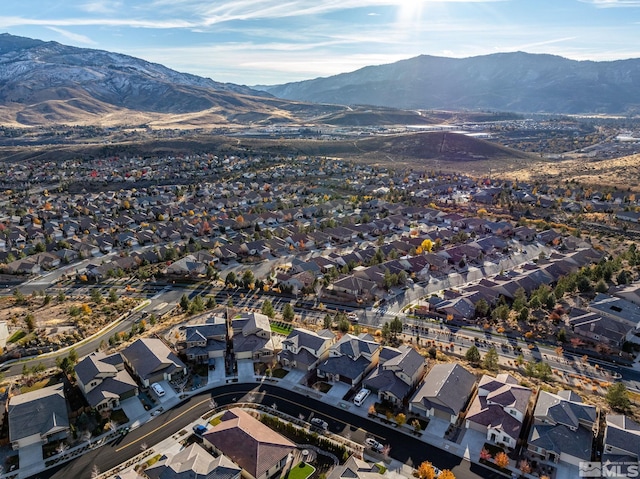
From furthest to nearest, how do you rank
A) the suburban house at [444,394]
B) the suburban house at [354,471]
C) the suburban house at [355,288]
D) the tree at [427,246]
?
1. the tree at [427,246]
2. the suburban house at [355,288]
3. the suburban house at [444,394]
4. the suburban house at [354,471]

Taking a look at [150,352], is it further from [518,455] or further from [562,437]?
[562,437]

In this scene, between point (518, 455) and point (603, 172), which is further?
point (603, 172)

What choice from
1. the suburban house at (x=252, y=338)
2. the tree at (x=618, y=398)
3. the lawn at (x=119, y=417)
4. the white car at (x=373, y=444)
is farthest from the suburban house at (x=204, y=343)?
the tree at (x=618, y=398)

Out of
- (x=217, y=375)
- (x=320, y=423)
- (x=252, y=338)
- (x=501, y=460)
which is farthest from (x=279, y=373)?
(x=501, y=460)

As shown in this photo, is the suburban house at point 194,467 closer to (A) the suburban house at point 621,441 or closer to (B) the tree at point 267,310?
(B) the tree at point 267,310

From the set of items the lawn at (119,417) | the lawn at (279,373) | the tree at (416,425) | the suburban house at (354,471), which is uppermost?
the suburban house at (354,471)

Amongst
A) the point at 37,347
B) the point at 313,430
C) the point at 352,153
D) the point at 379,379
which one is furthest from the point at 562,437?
the point at 352,153

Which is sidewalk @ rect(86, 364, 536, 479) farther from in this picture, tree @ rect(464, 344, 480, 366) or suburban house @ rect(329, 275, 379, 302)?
suburban house @ rect(329, 275, 379, 302)

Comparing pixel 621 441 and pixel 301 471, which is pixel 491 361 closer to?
pixel 621 441

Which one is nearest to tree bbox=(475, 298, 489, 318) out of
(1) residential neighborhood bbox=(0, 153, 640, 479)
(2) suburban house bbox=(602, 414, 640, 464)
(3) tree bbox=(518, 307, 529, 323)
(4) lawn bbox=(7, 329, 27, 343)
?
(1) residential neighborhood bbox=(0, 153, 640, 479)
